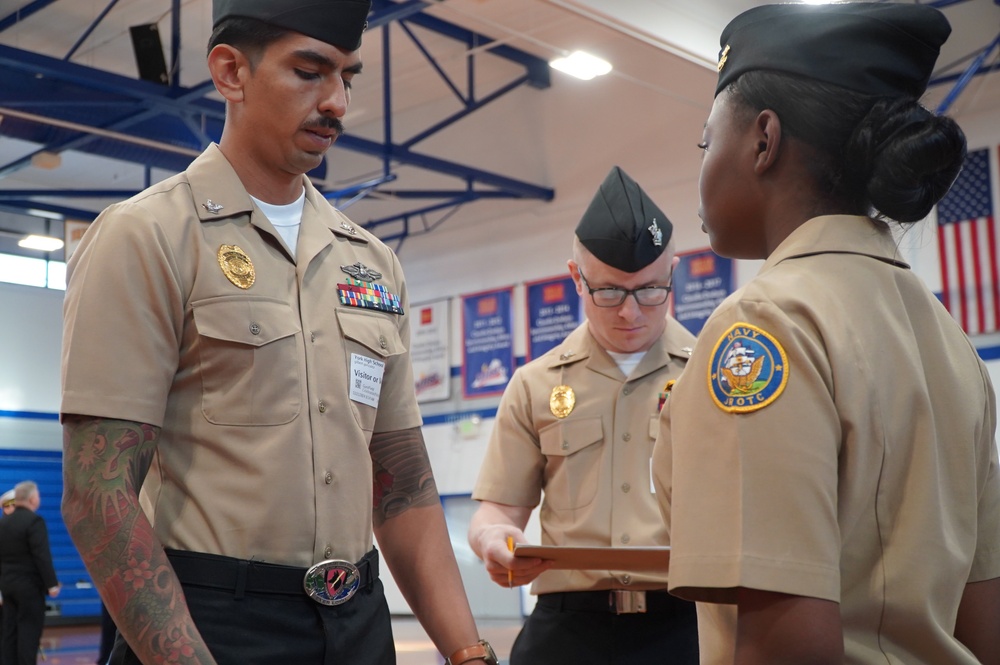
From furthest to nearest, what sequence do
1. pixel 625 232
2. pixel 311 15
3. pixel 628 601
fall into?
pixel 625 232 → pixel 628 601 → pixel 311 15

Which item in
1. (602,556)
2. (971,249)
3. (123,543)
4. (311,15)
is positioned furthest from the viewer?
(971,249)

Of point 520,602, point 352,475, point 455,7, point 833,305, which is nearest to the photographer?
point 833,305

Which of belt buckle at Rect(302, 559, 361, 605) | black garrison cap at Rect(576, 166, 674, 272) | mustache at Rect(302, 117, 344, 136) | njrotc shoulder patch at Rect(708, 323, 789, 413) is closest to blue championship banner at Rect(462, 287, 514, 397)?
black garrison cap at Rect(576, 166, 674, 272)

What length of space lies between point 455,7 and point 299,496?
33.4 ft

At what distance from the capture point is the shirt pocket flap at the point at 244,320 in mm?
1760

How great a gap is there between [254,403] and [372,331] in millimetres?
320

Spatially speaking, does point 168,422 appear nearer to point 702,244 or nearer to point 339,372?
point 339,372

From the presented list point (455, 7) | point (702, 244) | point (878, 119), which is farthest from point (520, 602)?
point (878, 119)

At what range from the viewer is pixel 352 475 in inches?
74.8

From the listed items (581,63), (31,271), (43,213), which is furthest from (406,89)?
(31,271)

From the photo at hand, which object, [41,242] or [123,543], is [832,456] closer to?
[123,543]

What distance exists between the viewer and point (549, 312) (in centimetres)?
1470

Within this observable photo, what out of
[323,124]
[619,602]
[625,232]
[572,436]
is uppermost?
[625,232]

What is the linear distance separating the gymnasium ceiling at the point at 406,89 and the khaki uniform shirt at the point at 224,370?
6.50 meters
